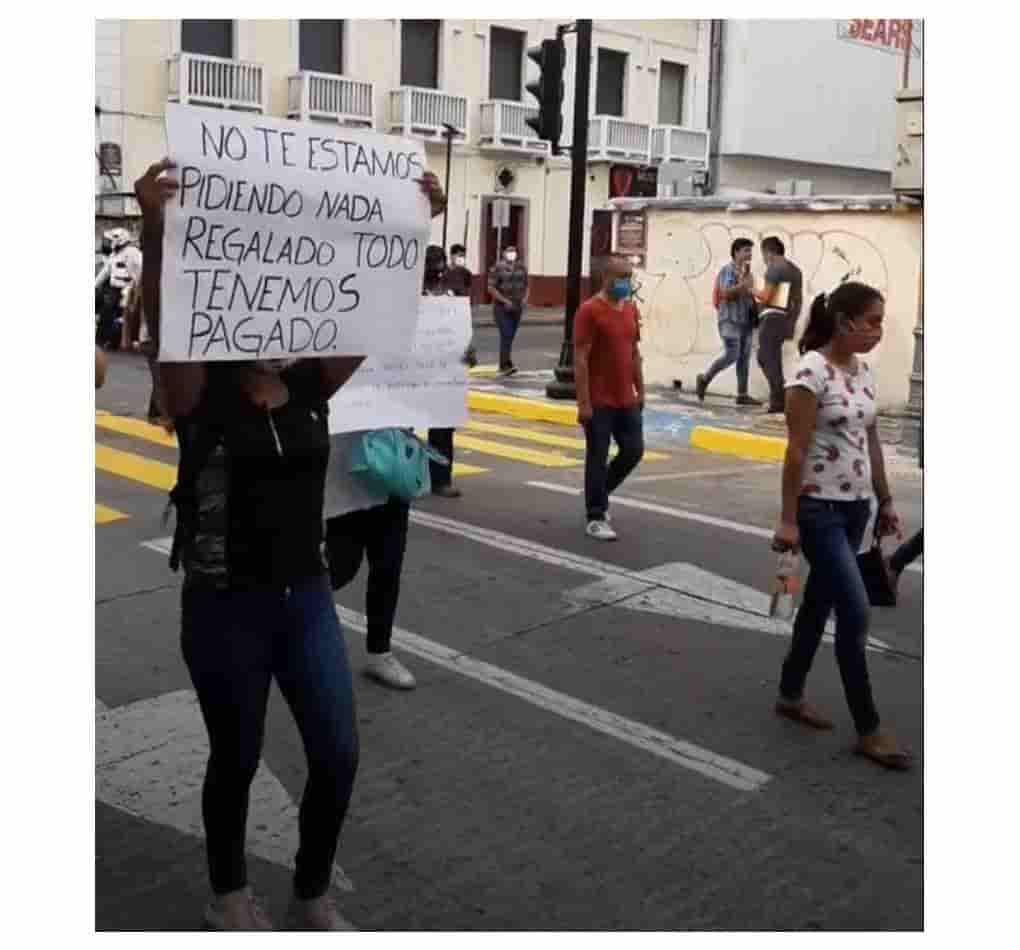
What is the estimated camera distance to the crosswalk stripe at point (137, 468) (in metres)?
9.30

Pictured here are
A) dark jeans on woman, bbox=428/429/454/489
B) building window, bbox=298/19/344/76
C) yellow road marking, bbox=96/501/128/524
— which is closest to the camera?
yellow road marking, bbox=96/501/128/524

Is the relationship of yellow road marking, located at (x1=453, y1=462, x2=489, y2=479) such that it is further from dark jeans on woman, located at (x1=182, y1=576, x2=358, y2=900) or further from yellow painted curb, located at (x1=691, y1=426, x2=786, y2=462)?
dark jeans on woman, located at (x1=182, y1=576, x2=358, y2=900)

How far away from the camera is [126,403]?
542 inches

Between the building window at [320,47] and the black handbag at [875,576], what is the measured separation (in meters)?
27.1

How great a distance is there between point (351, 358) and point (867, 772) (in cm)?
237

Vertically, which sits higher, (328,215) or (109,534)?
(328,215)

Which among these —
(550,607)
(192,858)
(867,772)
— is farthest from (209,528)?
(550,607)

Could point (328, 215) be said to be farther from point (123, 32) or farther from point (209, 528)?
point (123, 32)

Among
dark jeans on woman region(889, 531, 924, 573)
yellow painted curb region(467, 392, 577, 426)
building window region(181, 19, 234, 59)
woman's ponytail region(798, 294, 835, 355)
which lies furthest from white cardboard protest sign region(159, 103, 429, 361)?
building window region(181, 19, 234, 59)

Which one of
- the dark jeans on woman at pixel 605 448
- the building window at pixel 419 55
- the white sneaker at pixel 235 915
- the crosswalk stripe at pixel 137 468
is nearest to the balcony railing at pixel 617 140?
the building window at pixel 419 55

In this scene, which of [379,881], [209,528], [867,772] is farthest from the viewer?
[867,772]

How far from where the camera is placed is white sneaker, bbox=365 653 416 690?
5.08 metres

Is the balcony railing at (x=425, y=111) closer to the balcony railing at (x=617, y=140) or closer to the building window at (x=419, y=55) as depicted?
the building window at (x=419, y=55)

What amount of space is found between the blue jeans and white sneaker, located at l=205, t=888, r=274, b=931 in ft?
37.5
